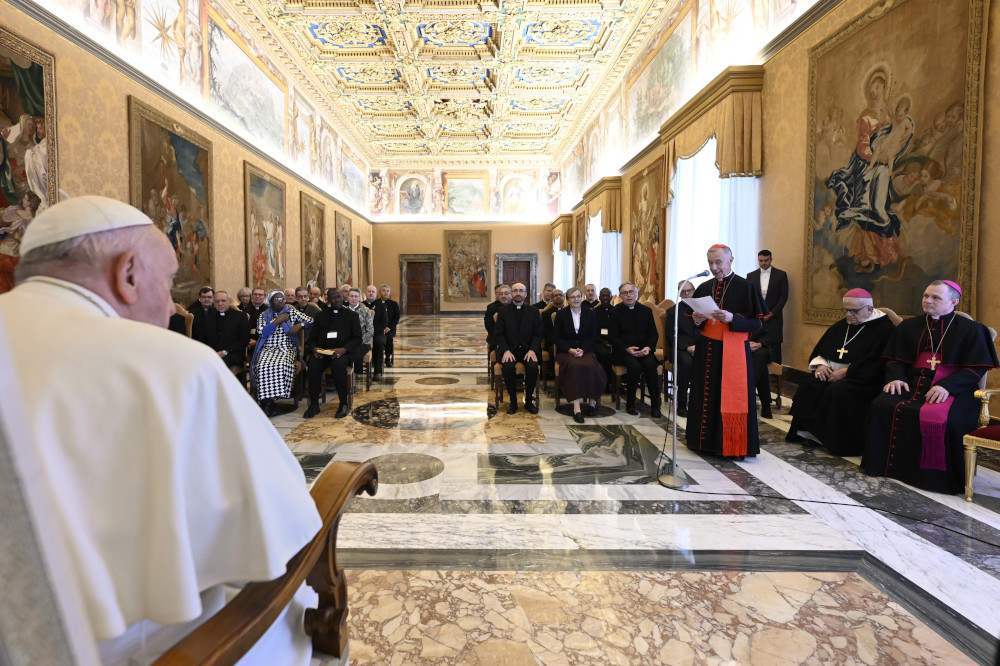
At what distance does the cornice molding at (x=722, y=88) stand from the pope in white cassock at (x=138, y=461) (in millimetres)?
7919

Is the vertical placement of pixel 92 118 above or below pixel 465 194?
below

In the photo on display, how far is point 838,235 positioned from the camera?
18.5ft

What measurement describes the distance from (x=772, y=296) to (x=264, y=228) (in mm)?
10019

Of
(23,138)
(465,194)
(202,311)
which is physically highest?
(465,194)

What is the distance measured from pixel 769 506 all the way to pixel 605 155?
13040mm

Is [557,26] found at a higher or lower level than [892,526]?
higher

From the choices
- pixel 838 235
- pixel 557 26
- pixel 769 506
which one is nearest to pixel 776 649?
pixel 769 506

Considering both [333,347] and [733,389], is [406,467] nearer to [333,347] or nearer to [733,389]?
[733,389]

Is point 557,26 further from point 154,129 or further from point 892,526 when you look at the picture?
point 892,526

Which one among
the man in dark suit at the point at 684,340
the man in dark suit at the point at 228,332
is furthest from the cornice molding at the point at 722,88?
the man in dark suit at the point at 228,332

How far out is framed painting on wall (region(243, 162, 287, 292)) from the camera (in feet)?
34.7

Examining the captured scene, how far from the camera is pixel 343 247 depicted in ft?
60.2

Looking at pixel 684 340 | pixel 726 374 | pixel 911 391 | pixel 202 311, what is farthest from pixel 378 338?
pixel 911 391

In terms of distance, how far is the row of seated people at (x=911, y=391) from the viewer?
12.4 ft
